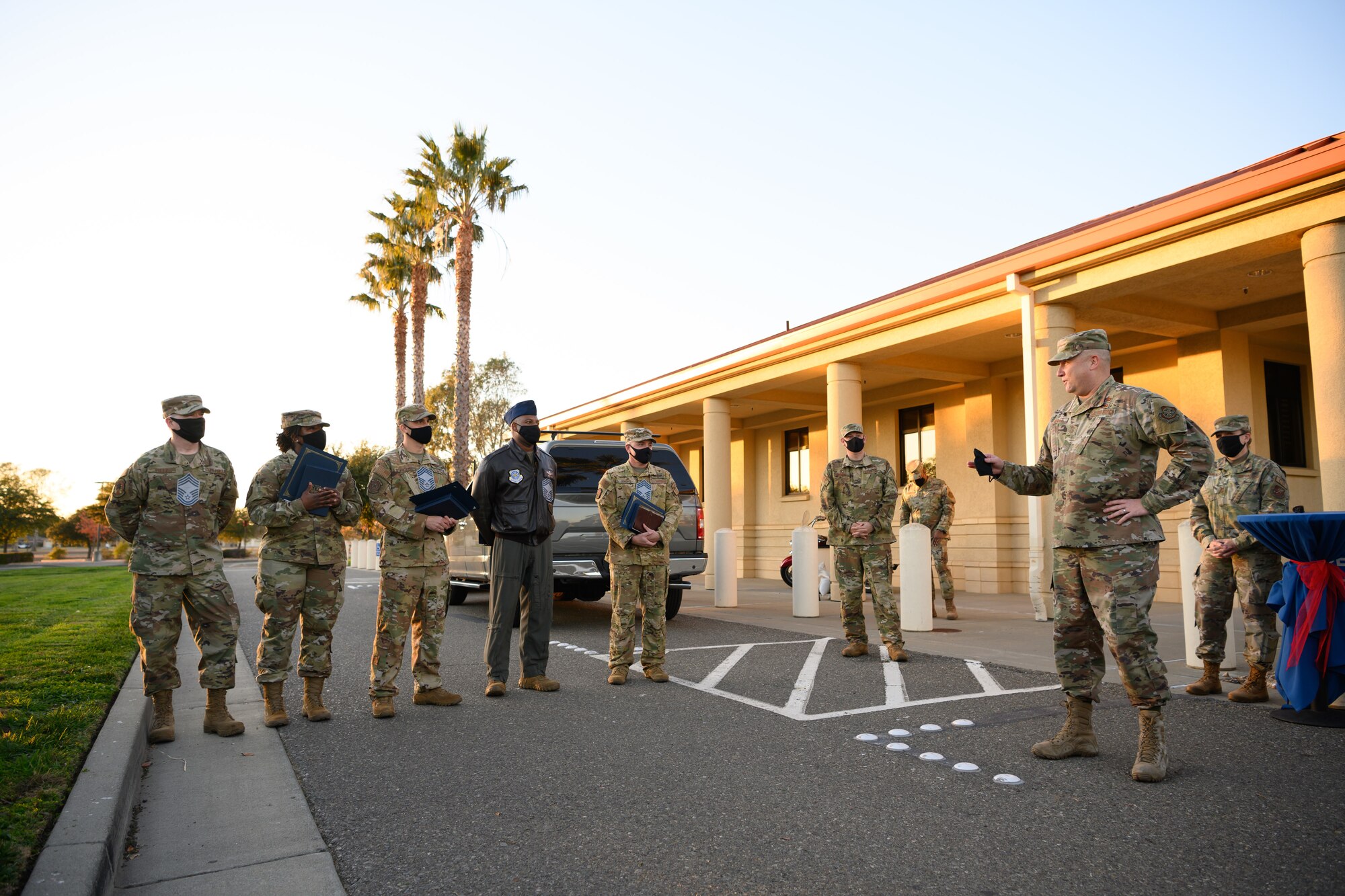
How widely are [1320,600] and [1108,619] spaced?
72.0 inches

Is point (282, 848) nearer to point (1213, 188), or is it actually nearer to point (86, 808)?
point (86, 808)

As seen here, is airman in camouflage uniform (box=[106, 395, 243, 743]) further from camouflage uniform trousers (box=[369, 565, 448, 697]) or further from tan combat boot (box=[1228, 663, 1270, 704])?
tan combat boot (box=[1228, 663, 1270, 704])

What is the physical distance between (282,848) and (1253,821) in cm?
375

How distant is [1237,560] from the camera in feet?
19.8

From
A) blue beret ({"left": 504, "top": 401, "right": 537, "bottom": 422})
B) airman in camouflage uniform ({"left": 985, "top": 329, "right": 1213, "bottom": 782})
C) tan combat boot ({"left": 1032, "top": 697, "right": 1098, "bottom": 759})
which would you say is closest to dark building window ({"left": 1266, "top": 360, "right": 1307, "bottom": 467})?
airman in camouflage uniform ({"left": 985, "top": 329, "right": 1213, "bottom": 782})

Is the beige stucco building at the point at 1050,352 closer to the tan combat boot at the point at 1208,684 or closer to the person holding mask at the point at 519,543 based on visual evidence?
the tan combat boot at the point at 1208,684

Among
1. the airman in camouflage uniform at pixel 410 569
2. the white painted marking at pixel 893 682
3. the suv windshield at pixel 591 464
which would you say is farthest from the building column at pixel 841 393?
the airman in camouflage uniform at pixel 410 569

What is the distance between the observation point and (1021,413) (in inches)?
637

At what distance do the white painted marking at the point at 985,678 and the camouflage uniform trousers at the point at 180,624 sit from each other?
196 inches

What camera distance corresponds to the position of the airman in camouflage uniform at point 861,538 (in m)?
7.68

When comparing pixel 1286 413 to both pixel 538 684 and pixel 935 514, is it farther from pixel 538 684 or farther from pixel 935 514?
pixel 538 684

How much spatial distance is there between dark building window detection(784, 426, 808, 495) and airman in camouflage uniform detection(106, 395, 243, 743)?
56.8 ft

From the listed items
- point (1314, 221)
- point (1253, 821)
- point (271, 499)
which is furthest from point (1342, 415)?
point (271, 499)

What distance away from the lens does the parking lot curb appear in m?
2.84
